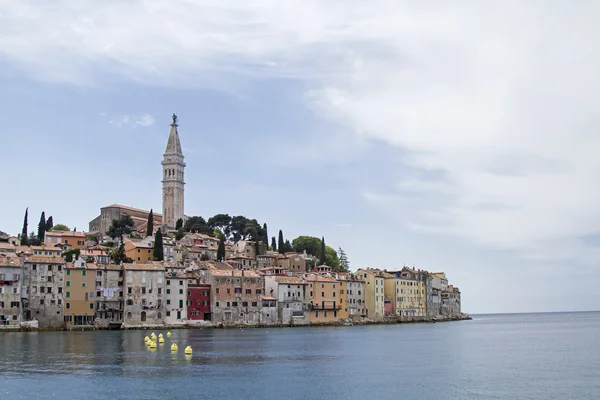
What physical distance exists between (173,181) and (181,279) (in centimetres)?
5608

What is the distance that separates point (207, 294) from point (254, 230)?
4091 centimetres

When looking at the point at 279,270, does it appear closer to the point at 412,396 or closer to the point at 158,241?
the point at 158,241

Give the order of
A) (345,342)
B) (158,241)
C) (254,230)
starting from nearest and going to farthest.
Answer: (345,342) < (158,241) < (254,230)

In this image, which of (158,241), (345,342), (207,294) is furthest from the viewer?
(158,241)

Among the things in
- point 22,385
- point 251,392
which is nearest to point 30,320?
point 22,385

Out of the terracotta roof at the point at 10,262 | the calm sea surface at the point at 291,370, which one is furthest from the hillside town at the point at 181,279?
the calm sea surface at the point at 291,370

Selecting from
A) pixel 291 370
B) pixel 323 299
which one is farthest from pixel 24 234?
pixel 291 370

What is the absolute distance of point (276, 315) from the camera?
103 m

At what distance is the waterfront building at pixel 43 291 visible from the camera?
276 ft

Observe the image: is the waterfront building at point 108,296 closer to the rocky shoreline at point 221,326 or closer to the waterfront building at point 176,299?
the rocky shoreline at point 221,326

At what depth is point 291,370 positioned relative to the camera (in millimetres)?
46375

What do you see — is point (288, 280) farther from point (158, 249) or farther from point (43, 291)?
point (43, 291)

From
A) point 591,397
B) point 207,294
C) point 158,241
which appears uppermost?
point 158,241

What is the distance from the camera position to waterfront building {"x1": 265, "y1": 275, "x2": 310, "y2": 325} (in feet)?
340
